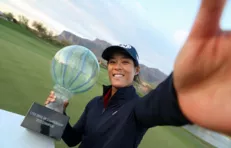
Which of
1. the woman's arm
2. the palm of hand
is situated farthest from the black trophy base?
the palm of hand

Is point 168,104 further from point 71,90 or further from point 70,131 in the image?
point 70,131

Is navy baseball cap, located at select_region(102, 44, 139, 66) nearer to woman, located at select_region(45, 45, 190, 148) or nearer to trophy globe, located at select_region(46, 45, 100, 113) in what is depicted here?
woman, located at select_region(45, 45, 190, 148)

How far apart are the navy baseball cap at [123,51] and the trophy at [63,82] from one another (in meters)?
0.12

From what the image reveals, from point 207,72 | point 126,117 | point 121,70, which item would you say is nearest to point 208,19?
point 207,72

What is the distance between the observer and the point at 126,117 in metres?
1.28

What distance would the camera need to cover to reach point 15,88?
3988 mm

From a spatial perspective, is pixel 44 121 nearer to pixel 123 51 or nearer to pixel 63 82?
pixel 63 82

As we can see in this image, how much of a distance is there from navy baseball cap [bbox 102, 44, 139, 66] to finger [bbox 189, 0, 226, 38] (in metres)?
0.79

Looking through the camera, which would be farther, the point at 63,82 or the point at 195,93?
the point at 63,82

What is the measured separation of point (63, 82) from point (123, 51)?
36 cm

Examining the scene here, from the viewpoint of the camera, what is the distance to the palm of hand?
603mm

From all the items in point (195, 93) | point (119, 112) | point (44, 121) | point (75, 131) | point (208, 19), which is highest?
→ point (208, 19)

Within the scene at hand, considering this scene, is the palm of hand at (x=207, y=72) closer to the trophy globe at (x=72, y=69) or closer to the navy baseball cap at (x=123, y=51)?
the navy baseball cap at (x=123, y=51)

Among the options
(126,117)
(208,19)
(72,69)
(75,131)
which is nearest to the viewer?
(208,19)
